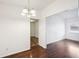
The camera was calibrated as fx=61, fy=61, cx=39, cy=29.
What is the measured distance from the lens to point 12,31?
3.14 metres

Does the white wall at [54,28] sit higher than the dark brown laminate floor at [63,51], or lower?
higher

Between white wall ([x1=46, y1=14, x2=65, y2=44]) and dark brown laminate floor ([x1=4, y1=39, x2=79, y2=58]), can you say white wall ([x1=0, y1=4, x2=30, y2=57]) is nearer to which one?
dark brown laminate floor ([x1=4, y1=39, x2=79, y2=58])

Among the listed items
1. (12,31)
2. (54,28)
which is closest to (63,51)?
(54,28)

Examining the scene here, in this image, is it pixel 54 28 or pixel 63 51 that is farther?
pixel 54 28

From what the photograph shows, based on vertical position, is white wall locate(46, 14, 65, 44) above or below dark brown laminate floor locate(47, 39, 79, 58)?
above

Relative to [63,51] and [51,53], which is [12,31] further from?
[63,51]

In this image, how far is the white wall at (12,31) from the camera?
2.89 metres

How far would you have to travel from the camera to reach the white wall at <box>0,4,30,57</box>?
2.89 metres

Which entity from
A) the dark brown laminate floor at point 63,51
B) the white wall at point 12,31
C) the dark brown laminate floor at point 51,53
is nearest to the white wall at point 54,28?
the dark brown laminate floor at point 63,51

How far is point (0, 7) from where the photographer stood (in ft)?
9.24

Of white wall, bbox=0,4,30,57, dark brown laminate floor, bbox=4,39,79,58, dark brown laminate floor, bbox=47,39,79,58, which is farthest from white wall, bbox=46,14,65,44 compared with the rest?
white wall, bbox=0,4,30,57

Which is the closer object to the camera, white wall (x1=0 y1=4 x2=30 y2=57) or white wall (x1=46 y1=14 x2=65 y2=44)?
white wall (x1=0 y1=4 x2=30 y2=57)

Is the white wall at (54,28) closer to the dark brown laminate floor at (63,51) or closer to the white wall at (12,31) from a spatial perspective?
the dark brown laminate floor at (63,51)

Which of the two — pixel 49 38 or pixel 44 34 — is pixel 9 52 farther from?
pixel 49 38
